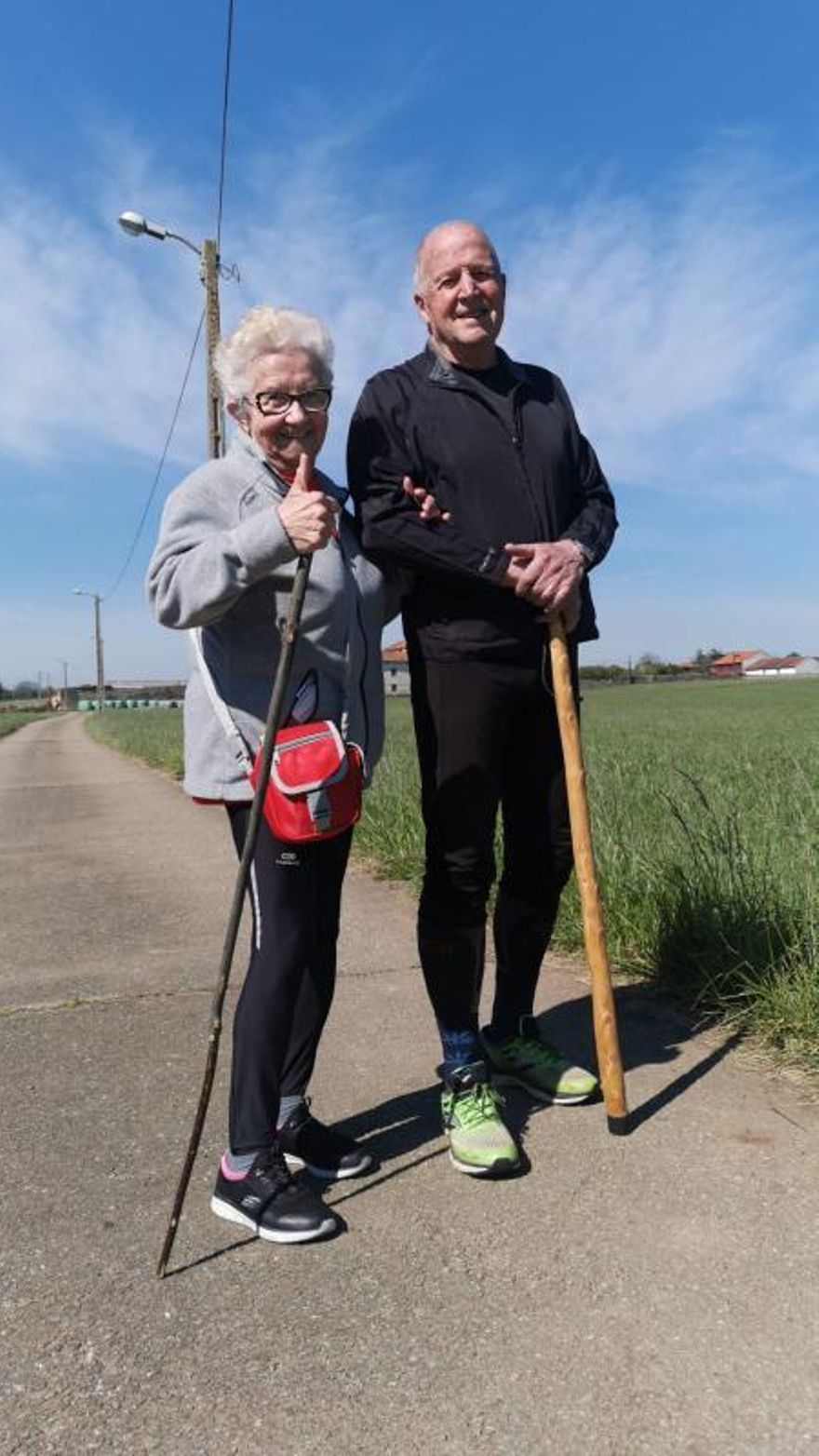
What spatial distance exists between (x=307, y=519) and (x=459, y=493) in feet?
2.25

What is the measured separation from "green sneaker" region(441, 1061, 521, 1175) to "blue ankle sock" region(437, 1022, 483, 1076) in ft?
0.10

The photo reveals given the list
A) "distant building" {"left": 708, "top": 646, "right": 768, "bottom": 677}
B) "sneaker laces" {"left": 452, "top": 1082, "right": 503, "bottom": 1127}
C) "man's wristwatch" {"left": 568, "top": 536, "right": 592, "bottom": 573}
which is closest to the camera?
"sneaker laces" {"left": 452, "top": 1082, "right": 503, "bottom": 1127}

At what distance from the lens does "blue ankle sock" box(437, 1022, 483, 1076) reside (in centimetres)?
287

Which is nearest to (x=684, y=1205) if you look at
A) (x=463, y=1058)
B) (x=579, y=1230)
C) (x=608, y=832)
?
(x=579, y=1230)

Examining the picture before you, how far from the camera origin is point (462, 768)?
2.83 metres

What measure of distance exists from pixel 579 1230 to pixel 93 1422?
40.3 inches

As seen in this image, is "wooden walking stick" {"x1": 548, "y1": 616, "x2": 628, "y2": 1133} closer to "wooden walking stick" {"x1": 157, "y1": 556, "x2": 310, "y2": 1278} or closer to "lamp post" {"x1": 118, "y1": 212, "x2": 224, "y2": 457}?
"wooden walking stick" {"x1": 157, "y1": 556, "x2": 310, "y2": 1278}

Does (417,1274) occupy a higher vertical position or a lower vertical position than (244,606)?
lower

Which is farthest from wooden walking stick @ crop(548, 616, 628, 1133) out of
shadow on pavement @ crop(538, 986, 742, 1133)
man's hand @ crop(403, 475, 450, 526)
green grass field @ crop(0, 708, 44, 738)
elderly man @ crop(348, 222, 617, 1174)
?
green grass field @ crop(0, 708, 44, 738)

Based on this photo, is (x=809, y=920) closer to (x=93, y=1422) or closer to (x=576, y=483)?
(x=576, y=483)

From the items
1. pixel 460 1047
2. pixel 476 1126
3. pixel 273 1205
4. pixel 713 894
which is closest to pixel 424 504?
pixel 460 1047

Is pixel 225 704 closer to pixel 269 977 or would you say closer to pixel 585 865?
pixel 269 977

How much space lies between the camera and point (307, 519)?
2.25 meters

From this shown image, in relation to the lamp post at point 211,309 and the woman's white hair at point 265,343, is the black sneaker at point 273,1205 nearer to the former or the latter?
the woman's white hair at point 265,343
